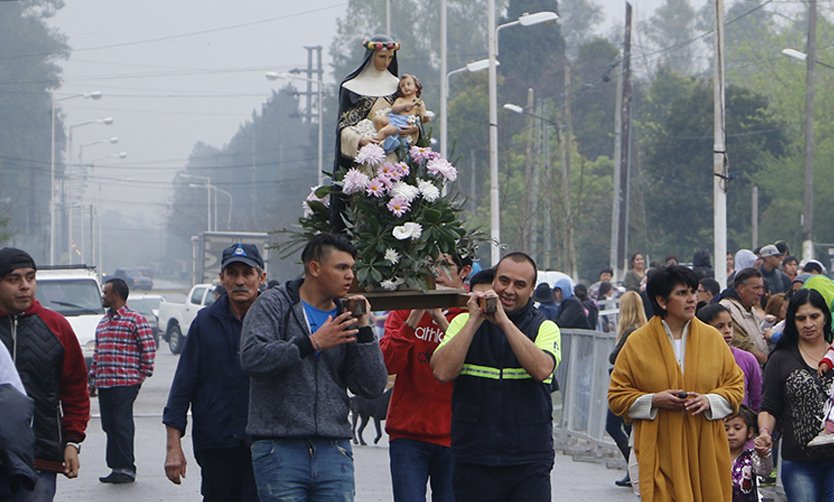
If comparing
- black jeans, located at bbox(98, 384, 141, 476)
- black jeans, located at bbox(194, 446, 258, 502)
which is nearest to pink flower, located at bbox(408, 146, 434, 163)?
black jeans, located at bbox(194, 446, 258, 502)

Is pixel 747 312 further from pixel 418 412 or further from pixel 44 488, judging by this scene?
pixel 44 488

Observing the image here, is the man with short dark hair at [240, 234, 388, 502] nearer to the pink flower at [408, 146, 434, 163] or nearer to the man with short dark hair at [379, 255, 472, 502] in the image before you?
the pink flower at [408, 146, 434, 163]

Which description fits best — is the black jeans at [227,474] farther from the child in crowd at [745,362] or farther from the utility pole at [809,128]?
the utility pole at [809,128]

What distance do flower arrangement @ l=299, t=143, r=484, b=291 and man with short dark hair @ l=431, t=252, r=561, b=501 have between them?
50 centimetres

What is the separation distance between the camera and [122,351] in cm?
1489

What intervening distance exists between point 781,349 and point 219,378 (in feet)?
10.2

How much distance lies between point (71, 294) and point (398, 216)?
2058 centimetres

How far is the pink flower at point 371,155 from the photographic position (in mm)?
8125

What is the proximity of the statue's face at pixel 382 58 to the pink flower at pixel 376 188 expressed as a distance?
0.77m

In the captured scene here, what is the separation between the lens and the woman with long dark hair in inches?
349

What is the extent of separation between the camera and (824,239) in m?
56.9

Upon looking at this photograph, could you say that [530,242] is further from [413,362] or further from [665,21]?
[665,21]

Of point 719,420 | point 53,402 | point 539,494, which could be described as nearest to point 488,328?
point 539,494

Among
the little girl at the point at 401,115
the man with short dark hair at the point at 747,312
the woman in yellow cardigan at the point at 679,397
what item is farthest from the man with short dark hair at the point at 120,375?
the woman in yellow cardigan at the point at 679,397
